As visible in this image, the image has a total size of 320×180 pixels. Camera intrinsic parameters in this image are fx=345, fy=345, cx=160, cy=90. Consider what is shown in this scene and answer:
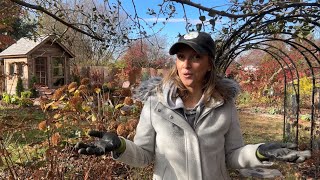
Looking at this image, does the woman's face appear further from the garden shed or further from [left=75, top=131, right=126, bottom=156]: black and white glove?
the garden shed

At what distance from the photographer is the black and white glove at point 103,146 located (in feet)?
4.81

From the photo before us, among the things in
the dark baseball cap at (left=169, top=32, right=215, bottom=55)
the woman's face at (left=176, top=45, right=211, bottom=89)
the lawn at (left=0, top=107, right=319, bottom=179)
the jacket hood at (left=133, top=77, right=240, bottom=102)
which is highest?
the dark baseball cap at (left=169, top=32, right=215, bottom=55)

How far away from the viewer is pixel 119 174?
416 centimetres

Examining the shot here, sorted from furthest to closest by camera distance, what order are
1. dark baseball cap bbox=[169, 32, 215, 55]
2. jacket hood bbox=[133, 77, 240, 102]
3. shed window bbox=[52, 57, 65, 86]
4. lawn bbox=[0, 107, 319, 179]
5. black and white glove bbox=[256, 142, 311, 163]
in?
shed window bbox=[52, 57, 65, 86], lawn bbox=[0, 107, 319, 179], jacket hood bbox=[133, 77, 240, 102], dark baseball cap bbox=[169, 32, 215, 55], black and white glove bbox=[256, 142, 311, 163]

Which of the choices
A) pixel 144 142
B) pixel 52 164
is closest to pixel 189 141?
pixel 144 142

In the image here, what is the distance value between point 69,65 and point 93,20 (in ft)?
43.7

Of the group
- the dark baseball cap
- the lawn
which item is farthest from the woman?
the lawn

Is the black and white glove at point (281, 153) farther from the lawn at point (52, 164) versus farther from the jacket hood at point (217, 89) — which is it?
the lawn at point (52, 164)

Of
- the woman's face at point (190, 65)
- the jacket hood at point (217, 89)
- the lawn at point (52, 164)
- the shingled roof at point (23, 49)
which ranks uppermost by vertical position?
the shingled roof at point (23, 49)

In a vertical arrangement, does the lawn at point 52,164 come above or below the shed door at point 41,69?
below

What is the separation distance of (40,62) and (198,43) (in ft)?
50.9

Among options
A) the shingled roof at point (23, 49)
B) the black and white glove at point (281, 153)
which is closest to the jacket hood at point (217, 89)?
the black and white glove at point (281, 153)

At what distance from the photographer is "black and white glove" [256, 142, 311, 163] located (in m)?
1.40

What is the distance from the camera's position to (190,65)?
168 cm
